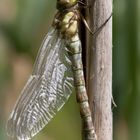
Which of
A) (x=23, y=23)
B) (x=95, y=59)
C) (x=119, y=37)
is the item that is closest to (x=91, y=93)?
(x=95, y=59)

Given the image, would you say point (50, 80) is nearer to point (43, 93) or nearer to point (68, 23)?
point (43, 93)

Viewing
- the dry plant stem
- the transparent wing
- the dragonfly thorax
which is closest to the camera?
the dry plant stem

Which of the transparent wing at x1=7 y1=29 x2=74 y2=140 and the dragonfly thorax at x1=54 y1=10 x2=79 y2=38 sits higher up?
the dragonfly thorax at x1=54 y1=10 x2=79 y2=38

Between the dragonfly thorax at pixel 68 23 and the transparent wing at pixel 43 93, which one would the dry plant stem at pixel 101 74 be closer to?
the dragonfly thorax at pixel 68 23

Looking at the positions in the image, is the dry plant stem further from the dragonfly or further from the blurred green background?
the blurred green background

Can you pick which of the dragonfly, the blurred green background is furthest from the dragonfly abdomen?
the blurred green background

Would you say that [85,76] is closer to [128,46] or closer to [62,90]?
[62,90]

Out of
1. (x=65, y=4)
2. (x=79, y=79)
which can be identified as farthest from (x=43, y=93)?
(x=65, y=4)
